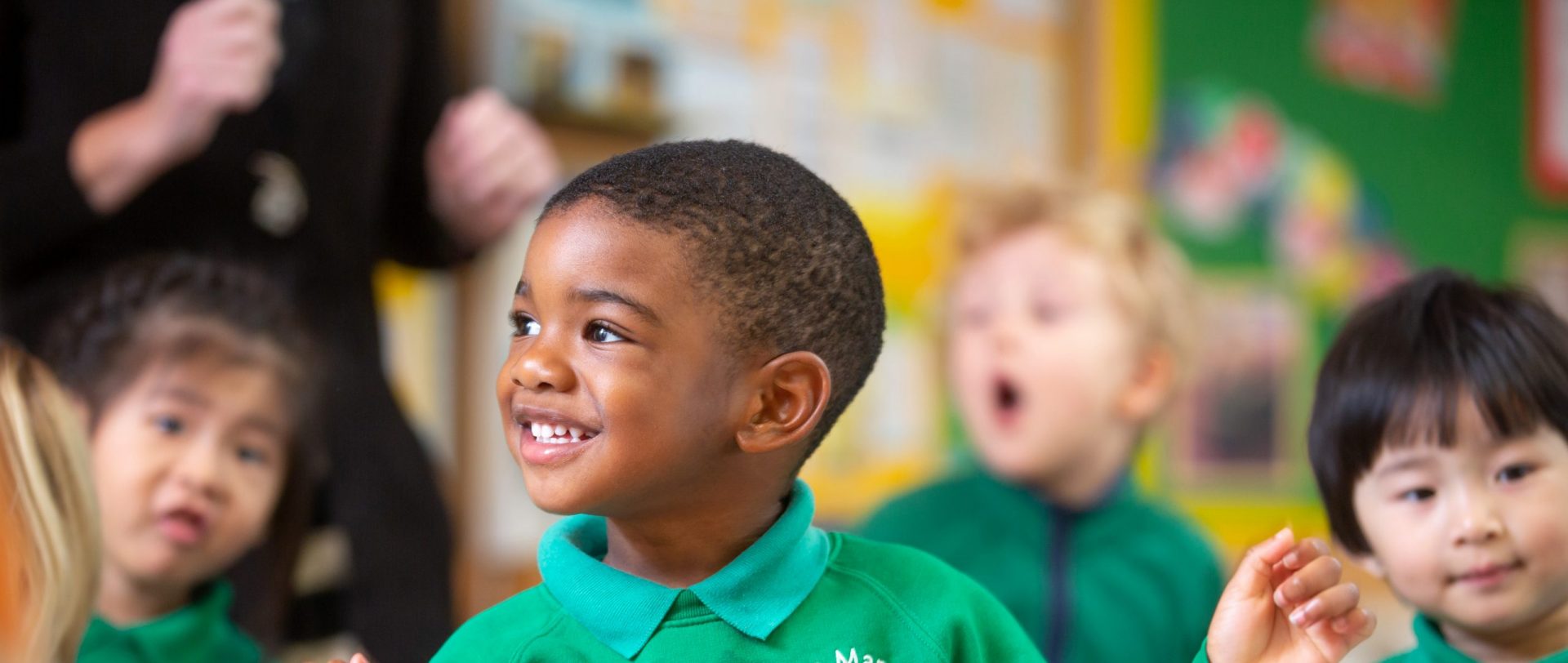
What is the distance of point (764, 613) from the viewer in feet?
2.27

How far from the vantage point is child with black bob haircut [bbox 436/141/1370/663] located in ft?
2.17

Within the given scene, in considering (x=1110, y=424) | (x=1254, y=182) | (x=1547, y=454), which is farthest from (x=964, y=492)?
(x=1254, y=182)

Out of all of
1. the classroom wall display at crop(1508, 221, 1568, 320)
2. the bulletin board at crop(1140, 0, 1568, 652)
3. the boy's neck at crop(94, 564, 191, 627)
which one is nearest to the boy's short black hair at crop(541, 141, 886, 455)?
the boy's neck at crop(94, 564, 191, 627)

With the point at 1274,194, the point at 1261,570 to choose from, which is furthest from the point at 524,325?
the point at 1274,194

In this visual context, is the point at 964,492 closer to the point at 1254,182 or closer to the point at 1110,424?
the point at 1110,424

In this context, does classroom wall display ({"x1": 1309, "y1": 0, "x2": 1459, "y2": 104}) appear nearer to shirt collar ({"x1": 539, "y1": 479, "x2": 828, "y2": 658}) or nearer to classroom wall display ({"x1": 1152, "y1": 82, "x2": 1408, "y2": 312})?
classroom wall display ({"x1": 1152, "y1": 82, "x2": 1408, "y2": 312})

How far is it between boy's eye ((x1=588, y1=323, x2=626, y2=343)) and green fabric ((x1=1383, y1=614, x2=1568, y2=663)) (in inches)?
20.9

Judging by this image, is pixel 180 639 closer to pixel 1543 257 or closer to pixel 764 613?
pixel 764 613

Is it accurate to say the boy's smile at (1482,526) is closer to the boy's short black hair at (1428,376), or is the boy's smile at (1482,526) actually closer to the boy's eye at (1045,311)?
the boy's short black hair at (1428,376)

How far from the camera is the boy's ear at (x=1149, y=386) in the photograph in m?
1.54

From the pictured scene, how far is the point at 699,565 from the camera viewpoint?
2.38 ft

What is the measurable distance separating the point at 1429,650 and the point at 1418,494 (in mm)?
100

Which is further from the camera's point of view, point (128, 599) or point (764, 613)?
point (128, 599)

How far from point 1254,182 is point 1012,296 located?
2146 millimetres
